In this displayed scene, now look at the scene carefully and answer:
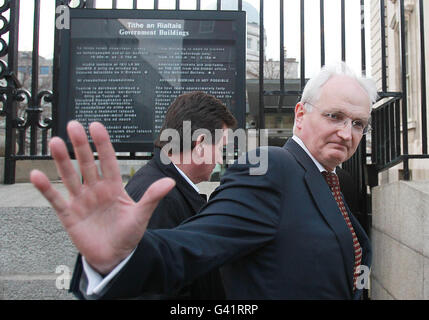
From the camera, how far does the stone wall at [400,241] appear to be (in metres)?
2.49

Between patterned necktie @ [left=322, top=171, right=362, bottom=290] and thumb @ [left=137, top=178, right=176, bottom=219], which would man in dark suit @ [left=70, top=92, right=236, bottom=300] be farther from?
patterned necktie @ [left=322, top=171, right=362, bottom=290]

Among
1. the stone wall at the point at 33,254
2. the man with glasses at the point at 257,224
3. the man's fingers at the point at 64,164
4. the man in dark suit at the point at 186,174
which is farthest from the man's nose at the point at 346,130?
the stone wall at the point at 33,254

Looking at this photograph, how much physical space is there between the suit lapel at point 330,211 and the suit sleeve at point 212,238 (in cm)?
18

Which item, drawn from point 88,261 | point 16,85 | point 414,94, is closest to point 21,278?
point 16,85

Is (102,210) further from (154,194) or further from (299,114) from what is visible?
(299,114)

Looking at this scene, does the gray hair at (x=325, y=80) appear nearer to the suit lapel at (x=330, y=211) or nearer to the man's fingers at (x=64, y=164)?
the suit lapel at (x=330, y=211)

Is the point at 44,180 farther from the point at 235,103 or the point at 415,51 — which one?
the point at 415,51

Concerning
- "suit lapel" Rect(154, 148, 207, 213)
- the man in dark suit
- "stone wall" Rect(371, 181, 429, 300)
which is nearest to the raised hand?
the man in dark suit

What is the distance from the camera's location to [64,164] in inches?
37.7

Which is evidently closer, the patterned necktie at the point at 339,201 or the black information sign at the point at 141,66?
the patterned necktie at the point at 339,201

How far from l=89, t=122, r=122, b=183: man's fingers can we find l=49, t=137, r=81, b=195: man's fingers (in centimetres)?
8

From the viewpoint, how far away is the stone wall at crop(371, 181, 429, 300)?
2.49 meters

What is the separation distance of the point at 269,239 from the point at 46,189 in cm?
79
